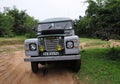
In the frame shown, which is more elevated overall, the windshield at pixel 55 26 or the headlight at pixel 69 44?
the windshield at pixel 55 26

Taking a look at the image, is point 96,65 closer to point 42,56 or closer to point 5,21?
point 42,56

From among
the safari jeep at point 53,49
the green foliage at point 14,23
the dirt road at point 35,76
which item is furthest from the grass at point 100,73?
the green foliage at point 14,23

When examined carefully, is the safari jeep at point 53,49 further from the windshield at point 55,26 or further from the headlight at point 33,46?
the windshield at point 55,26

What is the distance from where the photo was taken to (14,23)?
5088 centimetres

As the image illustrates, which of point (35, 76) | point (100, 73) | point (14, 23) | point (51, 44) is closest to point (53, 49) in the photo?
point (51, 44)

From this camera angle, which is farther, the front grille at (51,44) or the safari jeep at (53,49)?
the front grille at (51,44)

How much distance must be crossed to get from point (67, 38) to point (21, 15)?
43703 mm

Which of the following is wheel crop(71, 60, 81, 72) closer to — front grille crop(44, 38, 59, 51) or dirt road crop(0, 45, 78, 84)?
dirt road crop(0, 45, 78, 84)

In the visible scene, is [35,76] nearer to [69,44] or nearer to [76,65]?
[76,65]

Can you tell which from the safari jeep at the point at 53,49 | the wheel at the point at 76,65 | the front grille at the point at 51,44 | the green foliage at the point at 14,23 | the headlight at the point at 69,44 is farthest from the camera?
the green foliage at the point at 14,23

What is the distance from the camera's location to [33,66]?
12.0 metres

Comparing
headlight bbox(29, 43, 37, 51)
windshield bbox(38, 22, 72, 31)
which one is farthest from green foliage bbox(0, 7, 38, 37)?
headlight bbox(29, 43, 37, 51)

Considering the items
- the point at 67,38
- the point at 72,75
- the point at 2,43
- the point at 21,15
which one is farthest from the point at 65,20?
the point at 21,15

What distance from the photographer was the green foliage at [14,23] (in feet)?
144
